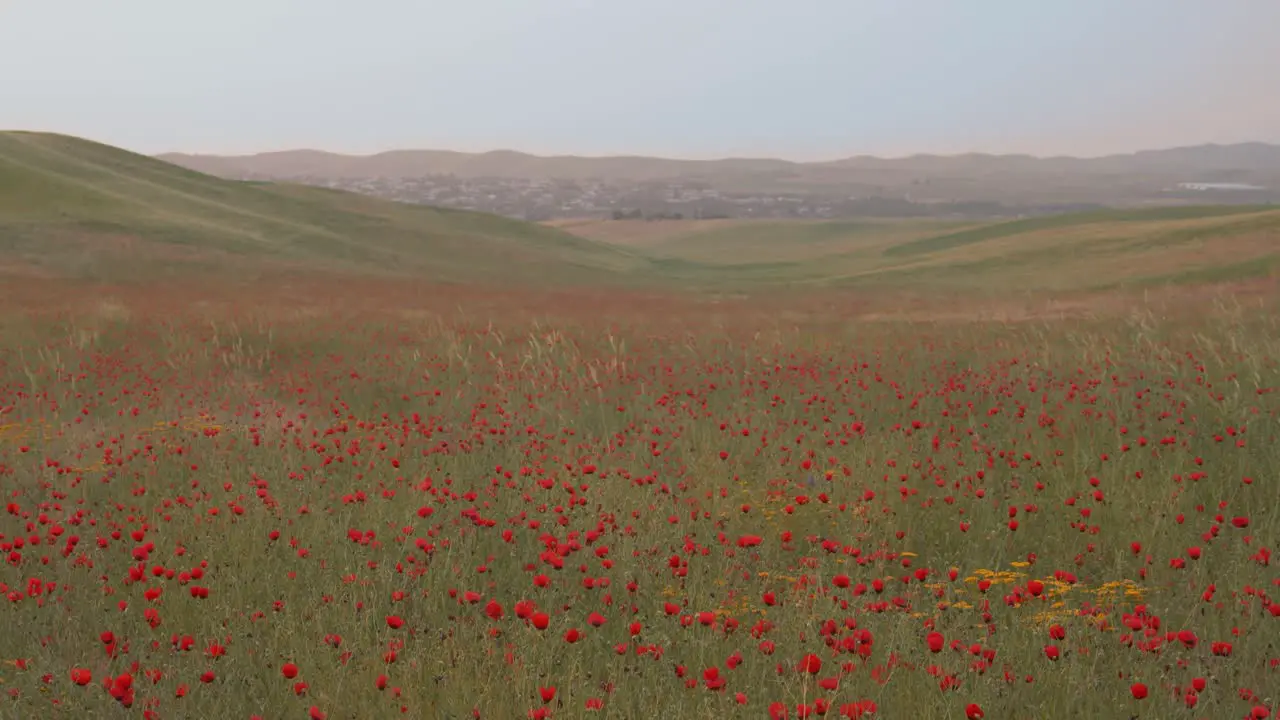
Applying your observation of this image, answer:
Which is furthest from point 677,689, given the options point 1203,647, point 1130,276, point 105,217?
point 105,217

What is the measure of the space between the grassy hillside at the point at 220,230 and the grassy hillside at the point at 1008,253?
10154mm

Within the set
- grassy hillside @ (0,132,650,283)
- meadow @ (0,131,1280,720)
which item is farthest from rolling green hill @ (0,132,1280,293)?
meadow @ (0,131,1280,720)

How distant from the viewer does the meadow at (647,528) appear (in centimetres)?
344

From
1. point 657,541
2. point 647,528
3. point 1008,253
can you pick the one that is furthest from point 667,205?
point 657,541

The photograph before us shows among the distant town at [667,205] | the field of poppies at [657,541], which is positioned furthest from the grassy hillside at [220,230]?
the distant town at [667,205]

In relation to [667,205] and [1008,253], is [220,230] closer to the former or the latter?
[1008,253]

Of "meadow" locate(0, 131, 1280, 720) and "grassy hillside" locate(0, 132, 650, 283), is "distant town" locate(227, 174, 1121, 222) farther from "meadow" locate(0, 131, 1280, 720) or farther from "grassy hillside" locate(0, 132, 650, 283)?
"meadow" locate(0, 131, 1280, 720)

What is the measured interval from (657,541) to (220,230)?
116 ft

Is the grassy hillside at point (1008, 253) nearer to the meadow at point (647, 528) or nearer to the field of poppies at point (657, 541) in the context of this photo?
the meadow at point (647, 528)

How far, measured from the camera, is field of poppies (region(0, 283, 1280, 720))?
3420mm

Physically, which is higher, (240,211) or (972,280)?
(240,211)

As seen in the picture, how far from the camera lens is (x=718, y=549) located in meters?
5.15

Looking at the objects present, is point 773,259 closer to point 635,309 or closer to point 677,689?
point 635,309

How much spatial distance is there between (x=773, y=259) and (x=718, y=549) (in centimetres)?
6114
